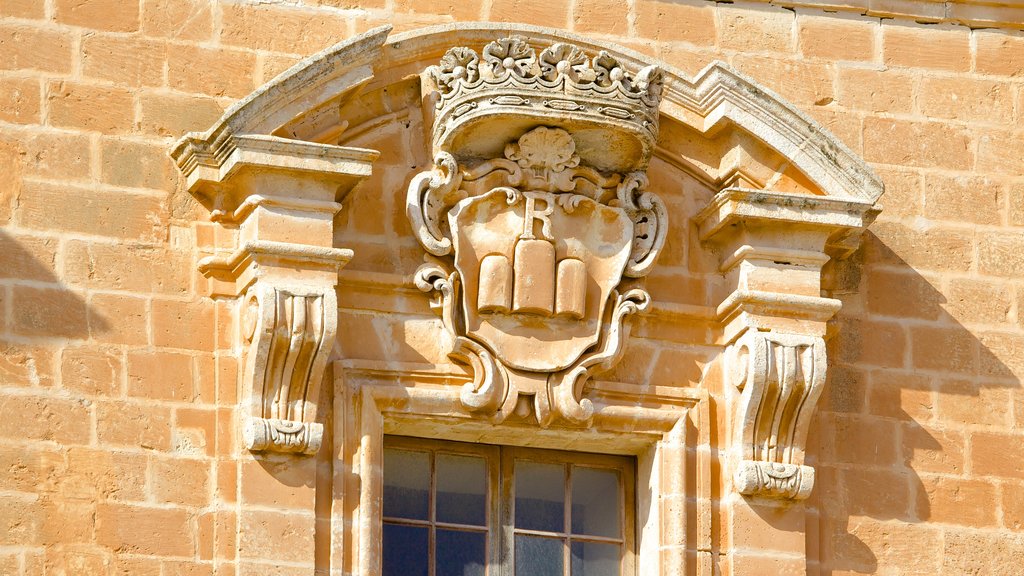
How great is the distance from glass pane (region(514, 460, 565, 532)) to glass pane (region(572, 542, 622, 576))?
12cm

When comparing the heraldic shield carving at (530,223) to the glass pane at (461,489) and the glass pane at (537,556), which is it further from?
the glass pane at (537,556)

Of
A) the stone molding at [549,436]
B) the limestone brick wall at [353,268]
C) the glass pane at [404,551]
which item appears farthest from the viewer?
the glass pane at [404,551]

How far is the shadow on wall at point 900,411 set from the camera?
36.3 ft

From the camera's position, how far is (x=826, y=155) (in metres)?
11.1

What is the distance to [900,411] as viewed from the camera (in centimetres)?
1127

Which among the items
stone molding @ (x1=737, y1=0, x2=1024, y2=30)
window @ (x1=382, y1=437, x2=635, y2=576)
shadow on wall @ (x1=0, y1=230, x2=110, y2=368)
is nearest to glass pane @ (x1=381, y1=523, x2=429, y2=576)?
window @ (x1=382, y1=437, x2=635, y2=576)

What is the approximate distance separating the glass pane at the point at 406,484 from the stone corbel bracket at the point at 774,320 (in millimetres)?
1209

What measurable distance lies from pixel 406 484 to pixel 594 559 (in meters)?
0.80

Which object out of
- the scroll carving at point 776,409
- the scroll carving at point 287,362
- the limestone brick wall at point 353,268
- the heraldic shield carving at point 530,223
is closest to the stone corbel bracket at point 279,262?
the scroll carving at point 287,362

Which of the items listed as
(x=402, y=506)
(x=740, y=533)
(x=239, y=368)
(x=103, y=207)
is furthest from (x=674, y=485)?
(x=103, y=207)

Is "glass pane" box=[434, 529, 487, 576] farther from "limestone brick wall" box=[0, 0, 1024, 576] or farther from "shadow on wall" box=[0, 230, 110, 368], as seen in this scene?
"shadow on wall" box=[0, 230, 110, 368]

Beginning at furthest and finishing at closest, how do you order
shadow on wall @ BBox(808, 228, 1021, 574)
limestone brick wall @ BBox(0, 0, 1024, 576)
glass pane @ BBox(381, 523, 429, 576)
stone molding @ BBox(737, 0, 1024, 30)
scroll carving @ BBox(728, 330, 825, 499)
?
1. stone molding @ BBox(737, 0, 1024, 30)
2. shadow on wall @ BBox(808, 228, 1021, 574)
3. scroll carving @ BBox(728, 330, 825, 499)
4. glass pane @ BBox(381, 523, 429, 576)
5. limestone brick wall @ BBox(0, 0, 1024, 576)

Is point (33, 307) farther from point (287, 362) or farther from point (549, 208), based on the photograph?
point (549, 208)

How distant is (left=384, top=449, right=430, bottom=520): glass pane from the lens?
10.8 m
